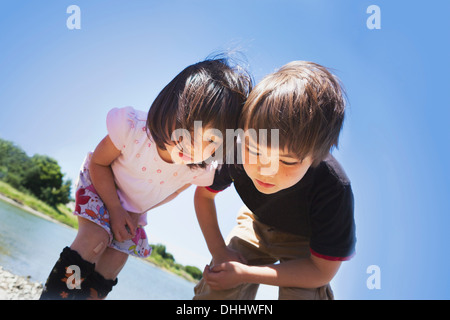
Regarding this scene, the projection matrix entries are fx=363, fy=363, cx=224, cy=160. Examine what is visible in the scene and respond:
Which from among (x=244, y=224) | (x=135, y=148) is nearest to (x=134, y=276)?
(x=244, y=224)

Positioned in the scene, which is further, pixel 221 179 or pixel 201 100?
pixel 221 179

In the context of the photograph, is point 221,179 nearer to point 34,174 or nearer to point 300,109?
point 300,109

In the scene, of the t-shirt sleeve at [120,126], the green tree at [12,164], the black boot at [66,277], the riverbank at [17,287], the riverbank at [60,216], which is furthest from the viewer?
the green tree at [12,164]

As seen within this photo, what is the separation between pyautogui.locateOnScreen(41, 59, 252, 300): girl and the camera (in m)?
1.09

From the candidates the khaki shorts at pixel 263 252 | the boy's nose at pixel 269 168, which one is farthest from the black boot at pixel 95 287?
the boy's nose at pixel 269 168

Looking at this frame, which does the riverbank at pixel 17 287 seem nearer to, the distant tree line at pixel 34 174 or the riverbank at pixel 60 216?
the riverbank at pixel 60 216

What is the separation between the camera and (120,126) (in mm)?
1228

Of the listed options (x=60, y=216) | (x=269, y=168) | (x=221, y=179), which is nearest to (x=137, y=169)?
(x=221, y=179)

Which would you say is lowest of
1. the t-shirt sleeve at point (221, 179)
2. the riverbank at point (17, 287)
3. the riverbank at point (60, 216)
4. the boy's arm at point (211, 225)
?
the riverbank at point (60, 216)

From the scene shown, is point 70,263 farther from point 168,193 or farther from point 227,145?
point 227,145

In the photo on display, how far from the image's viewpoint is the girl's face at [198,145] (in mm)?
1058

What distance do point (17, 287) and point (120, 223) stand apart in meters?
0.82
